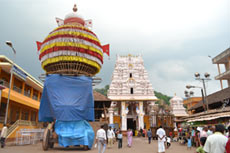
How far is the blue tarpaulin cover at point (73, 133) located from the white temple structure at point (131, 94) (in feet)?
67.7

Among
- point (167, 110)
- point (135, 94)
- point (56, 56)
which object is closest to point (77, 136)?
point (56, 56)

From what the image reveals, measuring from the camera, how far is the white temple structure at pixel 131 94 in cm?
3048

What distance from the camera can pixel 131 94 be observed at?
3147 centimetres

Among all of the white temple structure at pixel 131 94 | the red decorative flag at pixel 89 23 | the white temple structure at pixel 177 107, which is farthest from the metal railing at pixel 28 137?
the white temple structure at pixel 177 107

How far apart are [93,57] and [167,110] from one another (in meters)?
14.0

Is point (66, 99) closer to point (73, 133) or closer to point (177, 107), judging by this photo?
point (73, 133)

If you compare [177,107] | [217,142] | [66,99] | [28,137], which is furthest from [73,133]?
[177,107]

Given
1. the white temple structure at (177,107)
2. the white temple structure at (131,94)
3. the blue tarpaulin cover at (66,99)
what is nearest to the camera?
the blue tarpaulin cover at (66,99)

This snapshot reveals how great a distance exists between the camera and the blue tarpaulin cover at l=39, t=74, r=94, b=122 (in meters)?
9.77

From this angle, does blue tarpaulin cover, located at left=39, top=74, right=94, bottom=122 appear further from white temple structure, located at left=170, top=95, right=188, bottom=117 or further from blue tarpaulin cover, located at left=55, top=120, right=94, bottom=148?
white temple structure, located at left=170, top=95, right=188, bottom=117

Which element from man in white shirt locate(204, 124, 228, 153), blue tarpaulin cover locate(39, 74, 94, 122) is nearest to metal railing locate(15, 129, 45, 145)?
blue tarpaulin cover locate(39, 74, 94, 122)

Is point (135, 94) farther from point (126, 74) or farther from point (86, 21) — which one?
point (86, 21)

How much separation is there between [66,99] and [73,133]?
177cm

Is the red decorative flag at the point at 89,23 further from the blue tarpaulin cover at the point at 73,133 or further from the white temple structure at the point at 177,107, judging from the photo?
the white temple structure at the point at 177,107
